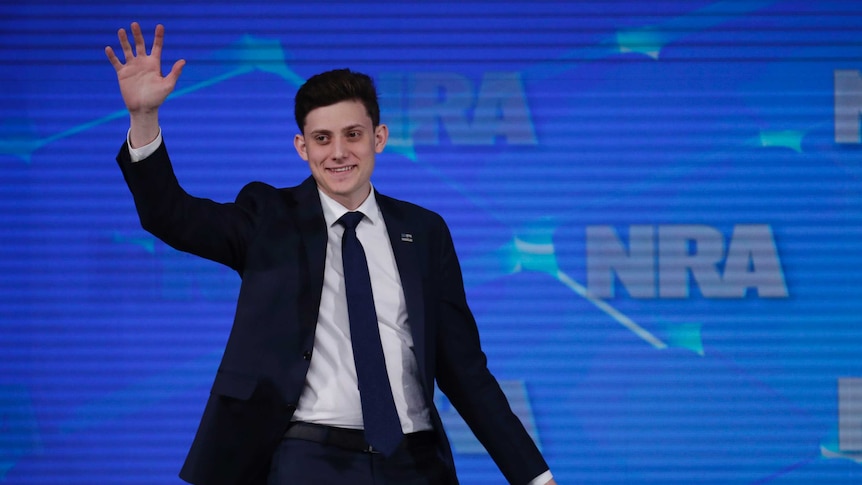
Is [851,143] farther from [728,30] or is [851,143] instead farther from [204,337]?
[204,337]

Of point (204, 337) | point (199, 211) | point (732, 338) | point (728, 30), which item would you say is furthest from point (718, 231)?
point (199, 211)

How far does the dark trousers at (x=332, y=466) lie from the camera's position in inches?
86.1

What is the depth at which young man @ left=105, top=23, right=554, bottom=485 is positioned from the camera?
215 cm

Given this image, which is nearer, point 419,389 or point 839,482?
point 419,389

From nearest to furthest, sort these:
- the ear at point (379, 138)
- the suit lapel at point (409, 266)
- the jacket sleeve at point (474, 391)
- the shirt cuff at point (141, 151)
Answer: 1. the shirt cuff at point (141, 151)
2. the suit lapel at point (409, 266)
3. the jacket sleeve at point (474, 391)
4. the ear at point (379, 138)

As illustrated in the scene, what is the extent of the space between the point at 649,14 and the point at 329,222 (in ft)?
9.25

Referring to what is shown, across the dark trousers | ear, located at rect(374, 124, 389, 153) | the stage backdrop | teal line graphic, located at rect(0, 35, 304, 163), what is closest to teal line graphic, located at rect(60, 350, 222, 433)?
the stage backdrop

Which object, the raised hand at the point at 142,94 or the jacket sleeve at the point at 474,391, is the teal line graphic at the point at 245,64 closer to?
the jacket sleeve at the point at 474,391

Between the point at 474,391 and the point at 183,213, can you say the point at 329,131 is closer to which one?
the point at 183,213

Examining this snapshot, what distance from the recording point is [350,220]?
7.82 feet

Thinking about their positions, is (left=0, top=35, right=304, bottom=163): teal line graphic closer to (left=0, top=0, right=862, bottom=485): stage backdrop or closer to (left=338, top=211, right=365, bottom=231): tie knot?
(left=0, top=0, right=862, bottom=485): stage backdrop

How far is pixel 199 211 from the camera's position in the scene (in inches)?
85.4

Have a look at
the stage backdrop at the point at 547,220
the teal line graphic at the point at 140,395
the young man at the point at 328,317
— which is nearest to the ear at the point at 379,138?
the young man at the point at 328,317

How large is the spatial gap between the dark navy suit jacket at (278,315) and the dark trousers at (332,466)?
4 centimetres
